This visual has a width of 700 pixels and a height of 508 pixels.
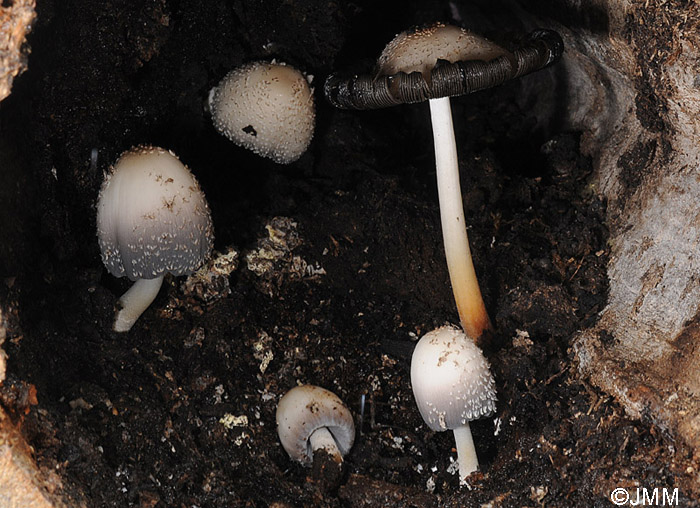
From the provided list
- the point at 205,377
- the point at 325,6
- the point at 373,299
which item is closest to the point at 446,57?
the point at 325,6

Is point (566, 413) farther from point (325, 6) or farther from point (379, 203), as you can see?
point (325, 6)

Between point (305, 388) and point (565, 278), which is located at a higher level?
point (565, 278)

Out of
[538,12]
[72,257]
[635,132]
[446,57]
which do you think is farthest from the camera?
[538,12]

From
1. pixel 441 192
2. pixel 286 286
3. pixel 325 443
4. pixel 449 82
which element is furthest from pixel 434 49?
pixel 325 443

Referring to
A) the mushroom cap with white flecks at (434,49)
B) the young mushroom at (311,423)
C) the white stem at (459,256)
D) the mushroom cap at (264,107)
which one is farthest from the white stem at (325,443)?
the mushroom cap with white flecks at (434,49)

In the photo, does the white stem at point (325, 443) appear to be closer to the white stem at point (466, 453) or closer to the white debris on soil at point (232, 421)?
the white debris on soil at point (232, 421)

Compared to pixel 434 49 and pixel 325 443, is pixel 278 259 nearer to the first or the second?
pixel 325 443

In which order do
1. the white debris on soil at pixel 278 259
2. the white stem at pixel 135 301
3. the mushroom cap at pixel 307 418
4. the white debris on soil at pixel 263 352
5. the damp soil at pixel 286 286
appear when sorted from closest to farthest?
1. the damp soil at pixel 286 286
2. the mushroom cap at pixel 307 418
3. the white stem at pixel 135 301
4. the white debris on soil at pixel 263 352
5. the white debris on soil at pixel 278 259
